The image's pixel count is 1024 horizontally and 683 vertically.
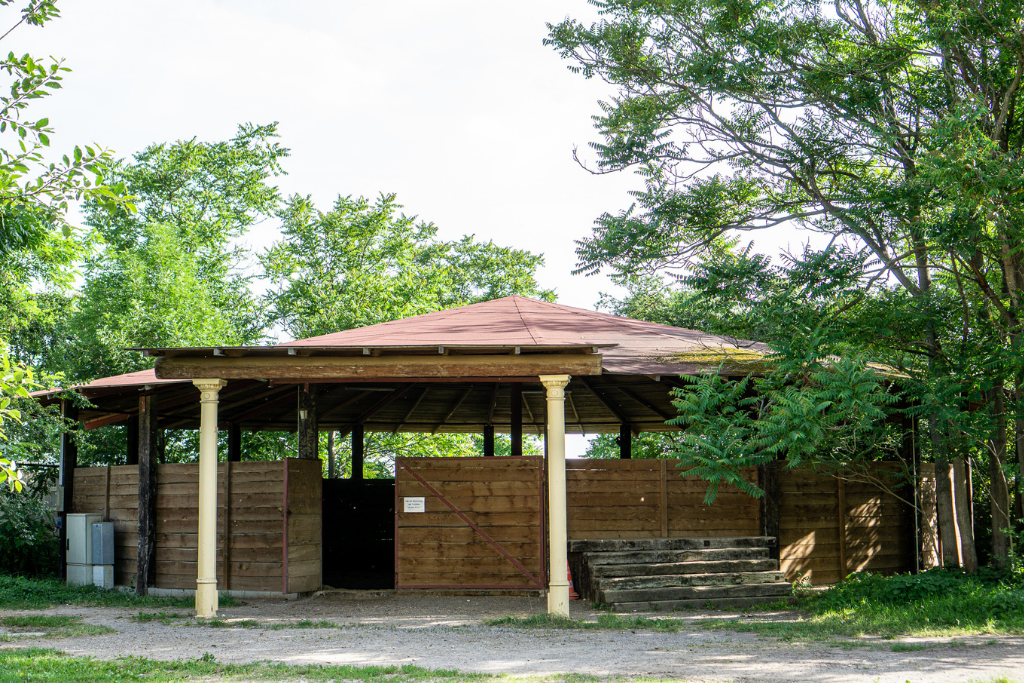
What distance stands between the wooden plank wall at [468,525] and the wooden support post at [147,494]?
385 cm

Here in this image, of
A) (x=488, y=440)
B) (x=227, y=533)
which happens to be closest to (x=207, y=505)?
(x=227, y=533)

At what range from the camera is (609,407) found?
55.3 feet

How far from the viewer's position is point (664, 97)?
1256cm

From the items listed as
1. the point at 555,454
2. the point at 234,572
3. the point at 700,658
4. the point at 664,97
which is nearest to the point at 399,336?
the point at 555,454

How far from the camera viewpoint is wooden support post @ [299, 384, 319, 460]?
1241 cm

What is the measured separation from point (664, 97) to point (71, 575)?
11.9 meters

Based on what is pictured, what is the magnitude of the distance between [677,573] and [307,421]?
5682 millimetres

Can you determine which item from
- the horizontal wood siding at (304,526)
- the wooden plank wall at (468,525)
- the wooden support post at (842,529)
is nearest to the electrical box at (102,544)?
the horizontal wood siding at (304,526)

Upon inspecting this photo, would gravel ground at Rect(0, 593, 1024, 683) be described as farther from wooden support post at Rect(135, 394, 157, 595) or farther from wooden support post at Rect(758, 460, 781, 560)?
wooden support post at Rect(135, 394, 157, 595)

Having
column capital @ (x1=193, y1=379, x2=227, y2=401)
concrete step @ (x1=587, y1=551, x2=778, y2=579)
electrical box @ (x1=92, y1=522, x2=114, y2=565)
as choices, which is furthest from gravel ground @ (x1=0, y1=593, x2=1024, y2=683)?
electrical box @ (x1=92, y1=522, x2=114, y2=565)

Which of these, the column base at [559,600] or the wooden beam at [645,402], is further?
the wooden beam at [645,402]

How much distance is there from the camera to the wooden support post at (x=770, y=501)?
12305mm

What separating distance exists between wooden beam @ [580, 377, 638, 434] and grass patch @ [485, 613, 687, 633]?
510 centimetres

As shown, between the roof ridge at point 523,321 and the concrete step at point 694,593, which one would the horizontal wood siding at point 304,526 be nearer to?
the roof ridge at point 523,321
